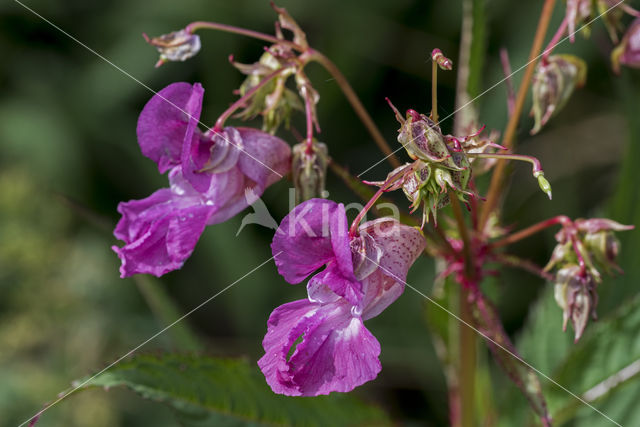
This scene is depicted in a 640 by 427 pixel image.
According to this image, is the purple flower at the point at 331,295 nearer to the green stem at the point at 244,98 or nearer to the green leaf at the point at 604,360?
the green stem at the point at 244,98

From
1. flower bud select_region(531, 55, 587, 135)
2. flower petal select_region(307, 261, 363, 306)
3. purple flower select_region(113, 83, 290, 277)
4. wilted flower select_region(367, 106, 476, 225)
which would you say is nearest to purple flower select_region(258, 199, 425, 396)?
flower petal select_region(307, 261, 363, 306)

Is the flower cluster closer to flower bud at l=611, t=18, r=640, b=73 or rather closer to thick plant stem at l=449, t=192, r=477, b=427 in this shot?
thick plant stem at l=449, t=192, r=477, b=427

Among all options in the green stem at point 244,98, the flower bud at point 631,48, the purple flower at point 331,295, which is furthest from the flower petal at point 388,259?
the flower bud at point 631,48

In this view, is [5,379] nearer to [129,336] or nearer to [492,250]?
[129,336]

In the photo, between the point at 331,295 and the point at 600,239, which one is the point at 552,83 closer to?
the point at 600,239

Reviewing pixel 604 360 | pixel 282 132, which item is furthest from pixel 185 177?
pixel 282 132

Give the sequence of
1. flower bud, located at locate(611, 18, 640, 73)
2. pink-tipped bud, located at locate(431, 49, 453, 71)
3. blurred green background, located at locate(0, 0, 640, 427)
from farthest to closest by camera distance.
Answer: blurred green background, located at locate(0, 0, 640, 427) → flower bud, located at locate(611, 18, 640, 73) → pink-tipped bud, located at locate(431, 49, 453, 71)
